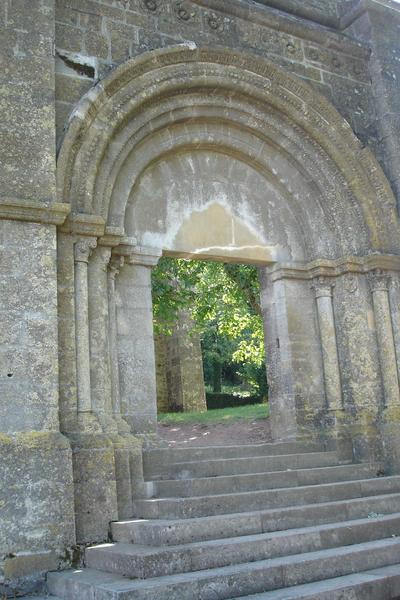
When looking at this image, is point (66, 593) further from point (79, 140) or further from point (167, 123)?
point (167, 123)

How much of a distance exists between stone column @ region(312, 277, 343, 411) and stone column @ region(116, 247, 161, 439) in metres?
2.11

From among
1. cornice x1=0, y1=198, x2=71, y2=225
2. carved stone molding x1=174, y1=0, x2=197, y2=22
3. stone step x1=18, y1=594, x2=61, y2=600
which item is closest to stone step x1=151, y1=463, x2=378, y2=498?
stone step x1=18, y1=594, x2=61, y2=600

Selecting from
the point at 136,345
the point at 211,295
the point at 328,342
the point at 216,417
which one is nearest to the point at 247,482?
the point at 136,345

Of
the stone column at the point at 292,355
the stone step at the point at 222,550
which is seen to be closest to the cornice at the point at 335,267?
the stone column at the point at 292,355

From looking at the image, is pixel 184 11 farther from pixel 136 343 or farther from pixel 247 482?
pixel 247 482

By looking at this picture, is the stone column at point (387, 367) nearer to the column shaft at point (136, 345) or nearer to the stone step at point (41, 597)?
the column shaft at point (136, 345)

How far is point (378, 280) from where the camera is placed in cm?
777

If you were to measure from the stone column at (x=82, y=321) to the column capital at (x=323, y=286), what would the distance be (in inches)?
115

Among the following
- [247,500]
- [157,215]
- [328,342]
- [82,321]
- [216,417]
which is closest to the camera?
[247,500]

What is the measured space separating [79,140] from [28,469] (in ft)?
10.1

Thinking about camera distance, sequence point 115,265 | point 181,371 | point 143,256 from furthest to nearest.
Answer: point 181,371, point 143,256, point 115,265

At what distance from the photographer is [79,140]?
248 inches

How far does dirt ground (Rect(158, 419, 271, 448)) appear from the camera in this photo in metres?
10.7

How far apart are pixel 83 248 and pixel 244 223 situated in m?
2.34
